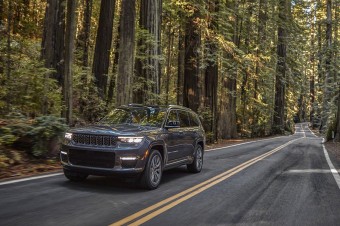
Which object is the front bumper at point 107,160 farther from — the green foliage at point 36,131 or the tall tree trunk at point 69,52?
the tall tree trunk at point 69,52

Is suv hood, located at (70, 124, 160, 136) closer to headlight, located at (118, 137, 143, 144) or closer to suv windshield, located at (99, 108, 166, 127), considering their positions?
headlight, located at (118, 137, 143, 144)

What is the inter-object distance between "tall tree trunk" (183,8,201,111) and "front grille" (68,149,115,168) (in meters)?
16.8

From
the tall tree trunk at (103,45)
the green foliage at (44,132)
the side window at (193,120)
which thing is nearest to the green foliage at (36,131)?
the green foliage at (44,132)

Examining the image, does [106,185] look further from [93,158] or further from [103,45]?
[103,45]

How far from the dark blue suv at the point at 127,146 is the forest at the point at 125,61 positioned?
9.30 feet

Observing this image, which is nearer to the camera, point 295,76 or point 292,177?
point 292,177

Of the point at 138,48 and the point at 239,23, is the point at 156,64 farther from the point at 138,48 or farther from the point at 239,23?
the point at 239,23

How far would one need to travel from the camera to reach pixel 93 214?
6.37m

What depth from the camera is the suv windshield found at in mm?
9469

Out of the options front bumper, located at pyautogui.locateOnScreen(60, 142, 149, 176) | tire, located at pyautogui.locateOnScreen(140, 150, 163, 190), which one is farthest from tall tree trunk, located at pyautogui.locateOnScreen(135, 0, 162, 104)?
front bumper, located at pyautogui.locateOnScreen(60, 142, 149, 176)

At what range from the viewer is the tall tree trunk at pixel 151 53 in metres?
17.9

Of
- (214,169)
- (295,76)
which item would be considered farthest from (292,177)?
(295,76)

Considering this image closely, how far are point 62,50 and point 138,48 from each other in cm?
330

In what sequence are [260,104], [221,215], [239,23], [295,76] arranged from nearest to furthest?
[221,215] < [239,23] < [260,104] < [295,76]
